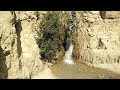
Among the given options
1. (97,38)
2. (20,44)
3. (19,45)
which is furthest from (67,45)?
(19,45)

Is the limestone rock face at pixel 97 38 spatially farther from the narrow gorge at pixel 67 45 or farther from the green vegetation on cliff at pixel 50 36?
the green vegetation on cliff at pixel 50 36

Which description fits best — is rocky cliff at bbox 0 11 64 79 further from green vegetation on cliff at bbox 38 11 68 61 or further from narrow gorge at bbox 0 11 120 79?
green vegetation on cliff at bbox 38 11 68 61

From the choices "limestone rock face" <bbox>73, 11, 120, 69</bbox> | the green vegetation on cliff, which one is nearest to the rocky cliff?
the green vegetation on cliff

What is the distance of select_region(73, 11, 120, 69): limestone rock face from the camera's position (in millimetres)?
17203

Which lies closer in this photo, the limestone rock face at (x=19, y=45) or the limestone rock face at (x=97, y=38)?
the limestone rock face at (x=19, y=45)

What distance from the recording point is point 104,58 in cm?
1714

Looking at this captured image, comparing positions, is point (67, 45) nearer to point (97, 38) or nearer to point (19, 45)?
point (97, 38)

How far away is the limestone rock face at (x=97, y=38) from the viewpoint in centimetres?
1720

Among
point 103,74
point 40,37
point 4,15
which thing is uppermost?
point 4,15

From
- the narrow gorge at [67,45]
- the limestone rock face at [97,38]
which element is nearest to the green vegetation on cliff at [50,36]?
the narrow gorge at [67,45]

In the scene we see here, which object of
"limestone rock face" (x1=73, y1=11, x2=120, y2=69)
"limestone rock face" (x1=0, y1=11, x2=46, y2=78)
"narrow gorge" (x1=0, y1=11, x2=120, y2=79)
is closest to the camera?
"limestone rock face" (x1=0, y1=11, x2=46, y2=78)
